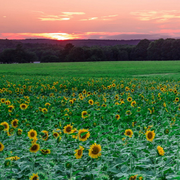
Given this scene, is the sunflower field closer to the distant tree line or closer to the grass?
the grass

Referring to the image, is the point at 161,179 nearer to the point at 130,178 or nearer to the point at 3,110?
the point at 130,178

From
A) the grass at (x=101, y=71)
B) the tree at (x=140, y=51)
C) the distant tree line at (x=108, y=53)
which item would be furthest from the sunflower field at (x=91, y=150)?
the tree at (x=140, y=51)

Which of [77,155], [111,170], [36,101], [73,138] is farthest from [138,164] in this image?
[36,101]

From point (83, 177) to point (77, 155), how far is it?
14.8 inches

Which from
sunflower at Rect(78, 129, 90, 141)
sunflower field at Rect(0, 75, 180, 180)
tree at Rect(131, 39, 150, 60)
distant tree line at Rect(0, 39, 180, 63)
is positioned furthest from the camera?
tree at Rect(131, 39, 150, 60)

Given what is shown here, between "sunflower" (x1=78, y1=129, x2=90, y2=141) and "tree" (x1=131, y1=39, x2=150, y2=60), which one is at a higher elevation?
"tree" (x1=131, y1=39, x2=150, y2=60)

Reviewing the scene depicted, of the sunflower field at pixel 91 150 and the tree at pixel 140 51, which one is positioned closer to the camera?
the sunflower field at pixel 91 150

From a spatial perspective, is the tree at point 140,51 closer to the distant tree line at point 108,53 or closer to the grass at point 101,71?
the distant tree line at point 108,53

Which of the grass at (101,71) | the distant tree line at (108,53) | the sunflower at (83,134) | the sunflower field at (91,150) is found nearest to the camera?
the sunflower field at (91,150)

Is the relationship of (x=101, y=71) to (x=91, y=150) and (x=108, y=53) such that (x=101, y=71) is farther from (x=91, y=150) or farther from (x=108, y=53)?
(x=108, y=53)

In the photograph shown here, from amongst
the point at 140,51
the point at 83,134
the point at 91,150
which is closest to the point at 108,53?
the point at 140,51

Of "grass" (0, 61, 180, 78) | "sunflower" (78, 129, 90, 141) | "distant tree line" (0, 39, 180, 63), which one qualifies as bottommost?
"grass" (0, 61, 180, 78)

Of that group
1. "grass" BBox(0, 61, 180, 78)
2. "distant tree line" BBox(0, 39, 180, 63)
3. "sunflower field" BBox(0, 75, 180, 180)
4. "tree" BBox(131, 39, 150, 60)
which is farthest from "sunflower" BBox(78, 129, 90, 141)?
"tree" BBox(131, 39, 150, 60)

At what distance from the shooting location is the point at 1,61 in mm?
87938
